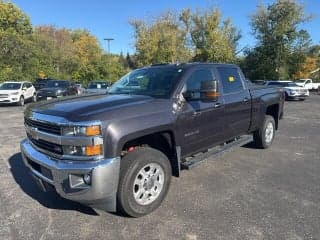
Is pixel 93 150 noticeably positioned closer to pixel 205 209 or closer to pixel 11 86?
pixel 205 209

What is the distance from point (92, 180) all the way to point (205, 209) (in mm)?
1588

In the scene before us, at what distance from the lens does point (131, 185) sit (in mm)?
3998

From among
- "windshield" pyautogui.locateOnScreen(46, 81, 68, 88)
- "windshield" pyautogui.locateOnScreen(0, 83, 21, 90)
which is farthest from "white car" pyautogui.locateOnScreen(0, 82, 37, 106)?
"windshield" pyautogui.locateOnScreen(46, 81, 68, 88)

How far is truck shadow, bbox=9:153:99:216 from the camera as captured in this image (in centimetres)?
444

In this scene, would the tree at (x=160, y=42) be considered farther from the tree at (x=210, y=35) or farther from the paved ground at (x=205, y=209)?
the paved ground at (x=205, y=209)

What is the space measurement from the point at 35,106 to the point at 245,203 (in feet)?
10.0

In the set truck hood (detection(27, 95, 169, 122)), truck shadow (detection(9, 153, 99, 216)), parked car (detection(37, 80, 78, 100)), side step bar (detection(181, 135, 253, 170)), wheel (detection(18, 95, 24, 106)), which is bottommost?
truck shadow (detection(9, 153, 99, 216))

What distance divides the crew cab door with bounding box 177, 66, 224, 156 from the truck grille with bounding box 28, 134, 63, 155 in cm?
157

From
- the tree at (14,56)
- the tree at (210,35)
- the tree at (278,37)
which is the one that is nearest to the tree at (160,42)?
the tree at (210,35)

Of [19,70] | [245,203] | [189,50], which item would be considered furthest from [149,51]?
[245,203]

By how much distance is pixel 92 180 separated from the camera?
3.62 meters

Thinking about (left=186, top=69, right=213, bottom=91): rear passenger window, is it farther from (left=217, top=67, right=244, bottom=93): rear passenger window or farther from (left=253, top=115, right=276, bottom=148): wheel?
(left=253, top=115, right=276, bottom=148): wheel

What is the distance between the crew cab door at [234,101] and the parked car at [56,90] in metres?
16.8

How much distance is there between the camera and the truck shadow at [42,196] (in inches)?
175
